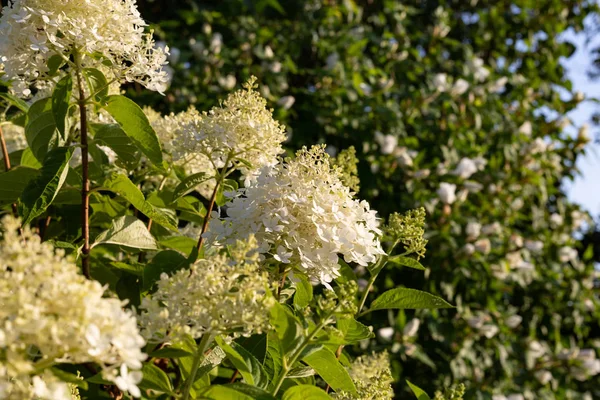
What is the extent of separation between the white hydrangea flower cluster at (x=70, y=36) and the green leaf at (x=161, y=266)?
32 cm

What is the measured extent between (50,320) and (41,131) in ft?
2.55

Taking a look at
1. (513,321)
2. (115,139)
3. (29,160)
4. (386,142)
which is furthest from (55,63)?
(513,321)

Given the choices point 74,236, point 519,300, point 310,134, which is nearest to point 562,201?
point 519,300

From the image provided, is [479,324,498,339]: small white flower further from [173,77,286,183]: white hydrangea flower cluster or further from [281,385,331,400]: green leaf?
[281,385,331,400]: green leaf

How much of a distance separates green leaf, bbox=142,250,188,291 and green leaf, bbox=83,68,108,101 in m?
0.30

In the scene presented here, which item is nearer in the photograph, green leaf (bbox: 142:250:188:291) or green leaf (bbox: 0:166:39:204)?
green leaf (bbox: 142:250:188:291)

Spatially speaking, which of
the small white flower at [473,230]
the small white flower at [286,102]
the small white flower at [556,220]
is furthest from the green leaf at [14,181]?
the small white flower at [556,220]

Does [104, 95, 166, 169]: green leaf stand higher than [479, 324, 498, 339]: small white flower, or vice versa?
[479, 324, 498, 339]: small white flower

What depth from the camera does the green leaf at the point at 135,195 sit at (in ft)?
4.08

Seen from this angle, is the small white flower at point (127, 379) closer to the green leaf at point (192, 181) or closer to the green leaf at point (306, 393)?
the green leaf at point (306, 393)

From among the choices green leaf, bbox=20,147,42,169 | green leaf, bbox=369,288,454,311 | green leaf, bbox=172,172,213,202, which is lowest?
green leaf, bbox=20,147,42,169

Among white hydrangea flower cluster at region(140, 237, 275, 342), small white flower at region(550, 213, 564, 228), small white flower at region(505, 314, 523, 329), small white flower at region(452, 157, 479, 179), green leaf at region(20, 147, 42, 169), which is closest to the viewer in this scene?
white hydrangea flower cluster at region(140, 237, 275, 342)

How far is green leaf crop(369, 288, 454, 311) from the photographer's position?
1.14 metres

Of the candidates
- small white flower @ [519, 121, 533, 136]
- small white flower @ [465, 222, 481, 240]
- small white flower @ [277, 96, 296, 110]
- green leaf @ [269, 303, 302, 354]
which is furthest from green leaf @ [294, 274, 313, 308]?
small white flower @ [519, 121, 533, 136]
